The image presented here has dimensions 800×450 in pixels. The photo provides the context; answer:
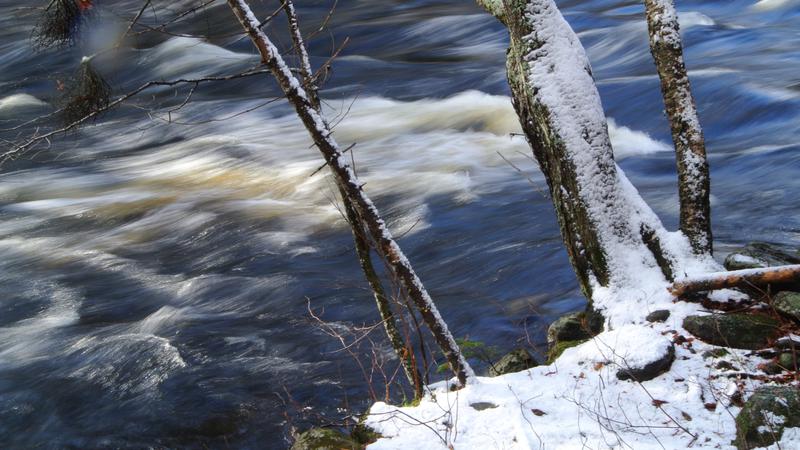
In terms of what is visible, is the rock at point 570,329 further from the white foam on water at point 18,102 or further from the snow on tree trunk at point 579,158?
the white foam on water at point 18,102

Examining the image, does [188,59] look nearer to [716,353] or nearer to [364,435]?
[364,435]

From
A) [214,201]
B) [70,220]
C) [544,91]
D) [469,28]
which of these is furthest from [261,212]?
[469,28]

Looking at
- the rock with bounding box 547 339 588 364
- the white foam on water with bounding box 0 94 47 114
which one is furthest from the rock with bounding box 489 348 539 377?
the white foam on water with bounding box 0 94 47 114

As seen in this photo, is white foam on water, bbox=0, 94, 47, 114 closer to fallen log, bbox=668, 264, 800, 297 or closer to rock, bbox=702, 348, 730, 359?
fallen log, bbox=668, 264, 800, 297

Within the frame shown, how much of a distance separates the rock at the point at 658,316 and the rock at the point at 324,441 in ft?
5.91

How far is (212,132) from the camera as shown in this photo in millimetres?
14539

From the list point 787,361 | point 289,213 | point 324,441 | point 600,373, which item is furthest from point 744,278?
point 289,213

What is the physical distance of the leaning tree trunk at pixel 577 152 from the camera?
482 centimetres

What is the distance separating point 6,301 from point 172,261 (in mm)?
1784

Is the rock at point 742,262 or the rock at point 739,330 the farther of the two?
the rock at point 742,262

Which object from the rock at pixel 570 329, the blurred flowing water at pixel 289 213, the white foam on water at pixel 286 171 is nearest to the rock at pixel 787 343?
the rock at pixel 570 329

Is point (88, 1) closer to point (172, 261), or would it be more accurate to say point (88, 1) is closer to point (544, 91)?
point (544, 91)

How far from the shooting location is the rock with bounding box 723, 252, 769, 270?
537cm

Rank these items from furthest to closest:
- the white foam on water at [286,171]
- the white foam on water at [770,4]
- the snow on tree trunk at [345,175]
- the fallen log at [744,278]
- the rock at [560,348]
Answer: the white foam on water at [770,4], the white foam on water at [286,171], the rock at [560,348], the fallen log at [744,278], the snow on tree trunk at [345,175]
